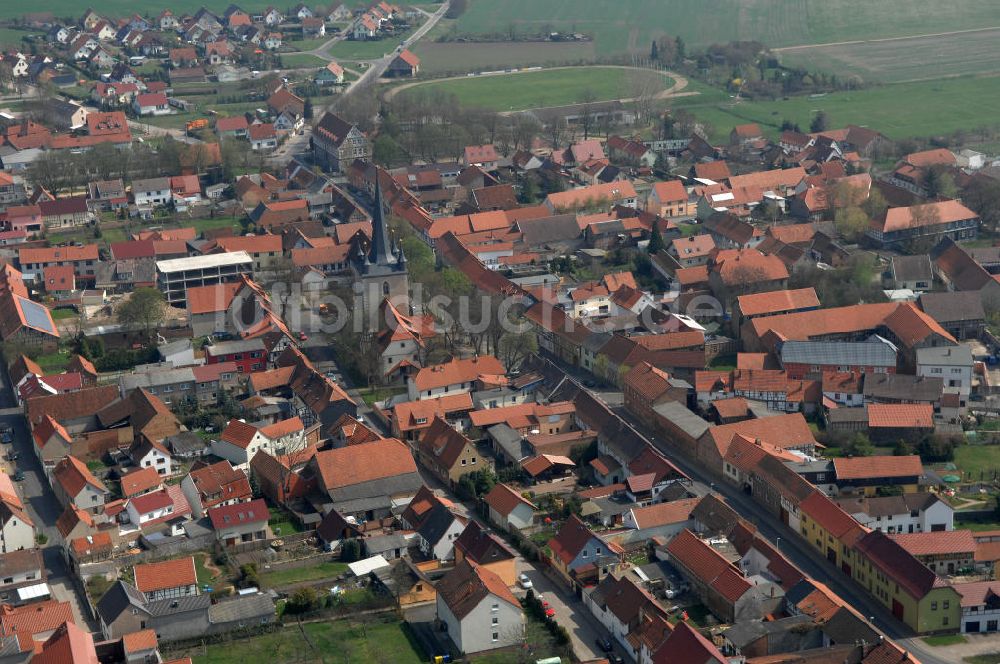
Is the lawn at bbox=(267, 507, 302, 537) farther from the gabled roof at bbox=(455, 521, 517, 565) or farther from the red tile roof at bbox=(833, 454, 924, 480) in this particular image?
the red tile roof at bbox=(833, 454, 924, 480)

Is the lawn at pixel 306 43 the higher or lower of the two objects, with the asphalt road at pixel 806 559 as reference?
higher

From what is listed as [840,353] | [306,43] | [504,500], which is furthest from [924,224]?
[306,43]

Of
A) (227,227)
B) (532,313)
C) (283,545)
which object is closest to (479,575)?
(283,545)

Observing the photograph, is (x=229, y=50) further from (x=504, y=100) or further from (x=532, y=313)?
(x=532, y=313)

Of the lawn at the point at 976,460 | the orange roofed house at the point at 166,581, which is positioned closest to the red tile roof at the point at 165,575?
the orange roofed house at the point at 166,581

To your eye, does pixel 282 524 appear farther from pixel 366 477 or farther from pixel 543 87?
pixel 543 87

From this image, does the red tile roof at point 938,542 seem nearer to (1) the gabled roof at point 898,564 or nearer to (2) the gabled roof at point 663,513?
(1) the gabled roof at point 898,564

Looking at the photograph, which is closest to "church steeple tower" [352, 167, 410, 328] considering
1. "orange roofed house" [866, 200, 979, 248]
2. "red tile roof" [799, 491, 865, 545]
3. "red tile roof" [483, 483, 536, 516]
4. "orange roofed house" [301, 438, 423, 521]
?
"orange roofed house" [301, 438, 423, 521]
